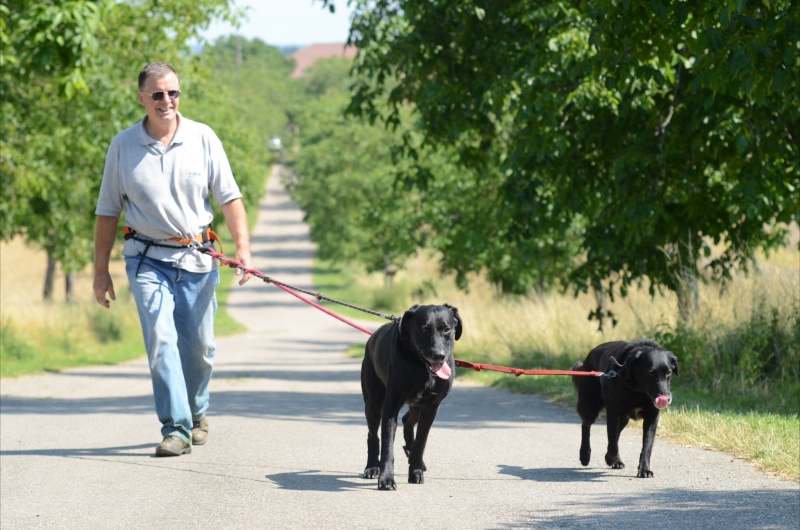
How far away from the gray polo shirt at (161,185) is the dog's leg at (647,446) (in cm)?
294

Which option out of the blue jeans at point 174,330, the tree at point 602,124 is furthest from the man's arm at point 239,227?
the tree at point 602,124

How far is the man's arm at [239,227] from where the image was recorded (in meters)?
7.50

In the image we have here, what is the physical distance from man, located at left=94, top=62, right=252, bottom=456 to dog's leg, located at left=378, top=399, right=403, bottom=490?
1715 mm

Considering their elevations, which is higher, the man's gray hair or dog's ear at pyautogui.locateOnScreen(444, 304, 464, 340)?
the man's gray hair

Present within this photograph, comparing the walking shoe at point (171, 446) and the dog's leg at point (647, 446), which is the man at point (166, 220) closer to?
the walking shoe at point (171, 446)

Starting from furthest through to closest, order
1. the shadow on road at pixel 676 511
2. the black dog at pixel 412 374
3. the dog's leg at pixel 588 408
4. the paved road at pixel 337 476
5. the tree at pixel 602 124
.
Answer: the tree at pixel 602 124, the dog's leg at pixel 588 408, the black dog at pixel 412 374, the paved road at pixel 337 476, the shadow on road at pixel 676 511

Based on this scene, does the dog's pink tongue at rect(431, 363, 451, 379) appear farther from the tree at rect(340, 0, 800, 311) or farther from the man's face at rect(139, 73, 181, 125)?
the tree at rect(340, 0, 800, 311)

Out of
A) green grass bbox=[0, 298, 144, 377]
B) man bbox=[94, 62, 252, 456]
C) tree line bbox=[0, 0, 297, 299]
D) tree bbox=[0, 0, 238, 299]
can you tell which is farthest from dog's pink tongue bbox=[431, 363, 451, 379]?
green grass bbox=[0, 298, 144, 377]

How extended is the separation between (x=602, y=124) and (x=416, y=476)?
869 centimetres

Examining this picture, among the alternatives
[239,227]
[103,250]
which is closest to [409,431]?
[239,227]

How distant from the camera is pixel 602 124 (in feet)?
47.1

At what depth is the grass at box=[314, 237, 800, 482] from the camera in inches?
313

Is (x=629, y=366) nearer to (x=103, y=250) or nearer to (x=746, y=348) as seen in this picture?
(x=103, y=250)

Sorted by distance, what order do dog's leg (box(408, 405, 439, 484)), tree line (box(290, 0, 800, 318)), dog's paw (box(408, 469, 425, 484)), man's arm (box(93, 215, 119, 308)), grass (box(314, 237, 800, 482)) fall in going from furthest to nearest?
tree line (box(290, 0, 800, 318)) → grass (box(314, 237, 800, 482)) → man's arm (box(93, 215, 119, 308)) → dog's paw (box(408, 469, 425, 484)) → dog's leg (box(408, 405, 439, 484))
